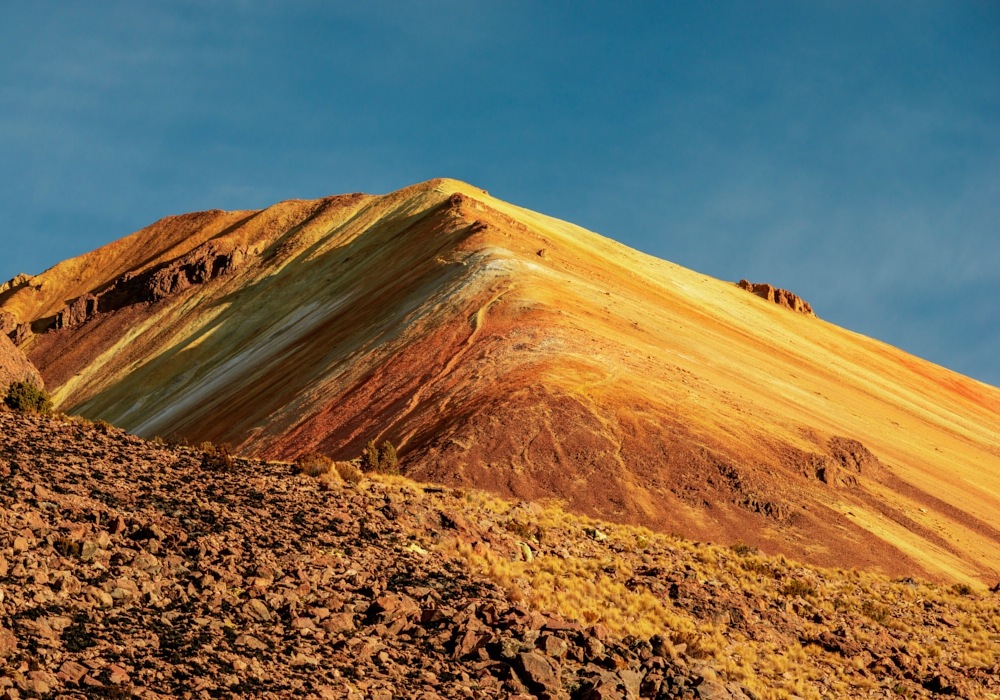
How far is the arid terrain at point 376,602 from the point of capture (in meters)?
13.0

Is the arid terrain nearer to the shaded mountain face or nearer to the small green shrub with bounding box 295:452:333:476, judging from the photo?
the small green shrub with bounding box 295:452:333:476

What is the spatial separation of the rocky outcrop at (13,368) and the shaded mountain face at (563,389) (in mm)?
9120

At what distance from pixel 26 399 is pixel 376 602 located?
16.7 meters

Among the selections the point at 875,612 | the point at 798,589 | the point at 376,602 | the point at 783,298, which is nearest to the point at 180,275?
the point at 783,298

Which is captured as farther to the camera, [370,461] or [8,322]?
[8,322]

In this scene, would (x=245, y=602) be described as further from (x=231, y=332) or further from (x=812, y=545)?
(x=231, y=332)

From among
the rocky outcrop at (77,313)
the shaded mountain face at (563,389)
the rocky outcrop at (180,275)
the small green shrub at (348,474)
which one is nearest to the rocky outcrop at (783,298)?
the shaded mountain face at (563,389)

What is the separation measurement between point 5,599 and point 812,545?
25825 millimetres

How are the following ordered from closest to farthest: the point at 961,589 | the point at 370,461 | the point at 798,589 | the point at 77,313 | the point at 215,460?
the point at 215,460
the point at 798,589
the point at 961,589
the point at 370,461
the point at 77,313

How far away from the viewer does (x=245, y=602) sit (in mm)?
14750

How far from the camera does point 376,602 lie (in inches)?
622

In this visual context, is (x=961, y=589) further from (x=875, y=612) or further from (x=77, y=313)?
(x=77, y=313)

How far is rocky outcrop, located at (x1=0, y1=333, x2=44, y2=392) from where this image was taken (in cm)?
3291

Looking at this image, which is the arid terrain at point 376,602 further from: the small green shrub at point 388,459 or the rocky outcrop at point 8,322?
the rocky outcrop at point 8,322
